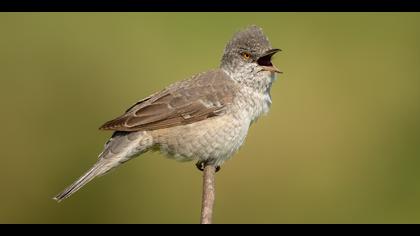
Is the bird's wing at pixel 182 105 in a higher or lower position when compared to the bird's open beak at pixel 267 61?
lower

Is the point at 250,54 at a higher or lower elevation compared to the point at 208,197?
higher

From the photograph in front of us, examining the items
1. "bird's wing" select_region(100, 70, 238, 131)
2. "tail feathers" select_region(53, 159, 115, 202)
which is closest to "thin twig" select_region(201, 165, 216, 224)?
"bird's wing" select_region(100, 70, 238, 131)

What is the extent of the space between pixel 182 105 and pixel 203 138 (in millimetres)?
306

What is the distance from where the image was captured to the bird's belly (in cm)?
590

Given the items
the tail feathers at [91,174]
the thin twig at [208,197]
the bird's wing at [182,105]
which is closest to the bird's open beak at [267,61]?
the bird's wing at [182,105]

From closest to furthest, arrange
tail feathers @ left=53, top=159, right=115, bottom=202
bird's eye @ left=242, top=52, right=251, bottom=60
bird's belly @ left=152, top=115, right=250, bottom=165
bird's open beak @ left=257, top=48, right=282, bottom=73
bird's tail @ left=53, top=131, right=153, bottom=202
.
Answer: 1. tail feathers @ left=53, top=159, right=115, bottom=202
2. bird's tail @ left=53, top=131, right=153, bottom=202
3. bird's belly @ left=152, top=115, right=250, bottom=165
4. bird's open beak @ left=257, top=48, right=282, bottom=73
5. bird's eye @ left=242, top=52, right=251, bottom=60

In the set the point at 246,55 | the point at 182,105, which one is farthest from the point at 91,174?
the point at 246,55

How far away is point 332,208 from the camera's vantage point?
8336mm

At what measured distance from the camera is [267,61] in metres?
6.19

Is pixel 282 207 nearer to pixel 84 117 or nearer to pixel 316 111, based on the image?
pixel 316 111

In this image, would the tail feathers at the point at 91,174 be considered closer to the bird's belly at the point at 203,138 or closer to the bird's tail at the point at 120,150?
the bird's tail at the point at 120,150

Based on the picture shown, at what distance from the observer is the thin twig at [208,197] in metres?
4.68

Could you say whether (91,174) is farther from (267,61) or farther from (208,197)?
(267,61)

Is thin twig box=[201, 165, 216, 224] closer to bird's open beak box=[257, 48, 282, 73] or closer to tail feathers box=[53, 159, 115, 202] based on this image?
tail feathers box=[53, 159, 115, 202]
